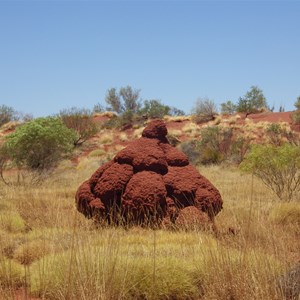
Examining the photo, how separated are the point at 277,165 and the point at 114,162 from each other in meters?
5.29

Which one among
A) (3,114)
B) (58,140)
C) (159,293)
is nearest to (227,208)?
(159,293)

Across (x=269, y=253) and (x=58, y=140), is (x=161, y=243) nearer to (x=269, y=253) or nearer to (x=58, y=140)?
(x=269, y=253)

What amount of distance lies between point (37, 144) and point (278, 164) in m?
10.9

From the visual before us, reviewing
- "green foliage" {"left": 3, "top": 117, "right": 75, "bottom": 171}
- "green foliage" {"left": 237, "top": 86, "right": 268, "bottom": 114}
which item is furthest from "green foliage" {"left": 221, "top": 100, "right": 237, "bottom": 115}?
"green foliage" {"left": 3, "top": 117, "right": 75, "bottom": 171}

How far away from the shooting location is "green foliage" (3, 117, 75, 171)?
20.3 m

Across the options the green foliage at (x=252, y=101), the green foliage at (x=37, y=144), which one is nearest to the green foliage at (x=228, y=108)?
the green foliage at (x=252, y=101)

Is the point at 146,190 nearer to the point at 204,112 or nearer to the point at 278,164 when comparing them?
the point at 278,164

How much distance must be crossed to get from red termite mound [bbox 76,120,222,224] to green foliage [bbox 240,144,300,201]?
4.20 m

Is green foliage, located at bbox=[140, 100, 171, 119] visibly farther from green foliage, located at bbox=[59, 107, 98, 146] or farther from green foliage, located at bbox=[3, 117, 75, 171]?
green foliage, located at bbox=[3, 117, 75, 171]

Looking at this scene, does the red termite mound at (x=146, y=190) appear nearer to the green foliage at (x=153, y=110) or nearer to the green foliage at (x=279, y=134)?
the green foliage at (x=279, y=134)

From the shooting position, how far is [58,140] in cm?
2089

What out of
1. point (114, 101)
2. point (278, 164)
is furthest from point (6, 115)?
point (278, 164)

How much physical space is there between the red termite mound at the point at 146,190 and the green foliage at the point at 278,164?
4.20 meters

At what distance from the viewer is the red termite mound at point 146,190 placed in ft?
29.6
